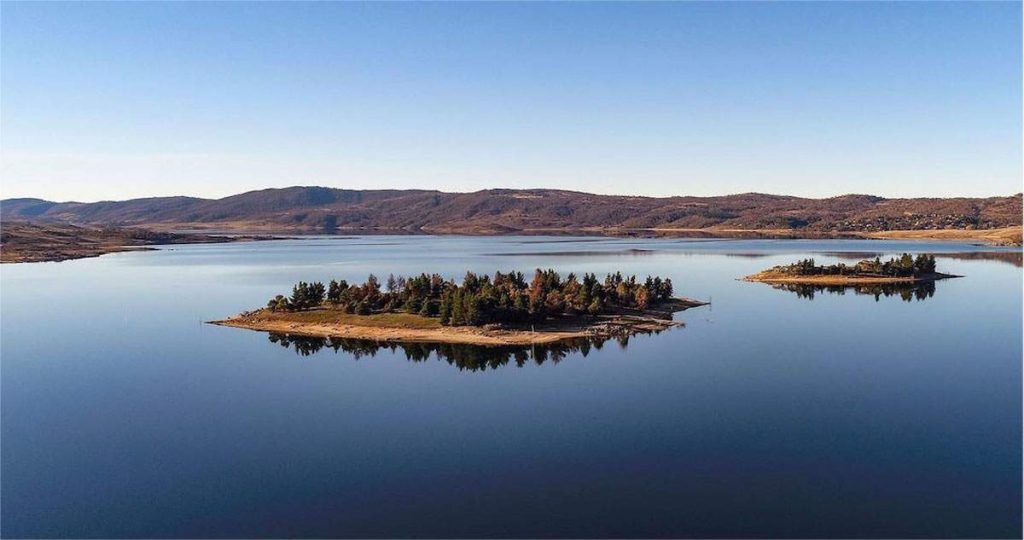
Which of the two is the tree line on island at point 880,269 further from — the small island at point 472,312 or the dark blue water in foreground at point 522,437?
the dark blue water in foreground at point 522,437

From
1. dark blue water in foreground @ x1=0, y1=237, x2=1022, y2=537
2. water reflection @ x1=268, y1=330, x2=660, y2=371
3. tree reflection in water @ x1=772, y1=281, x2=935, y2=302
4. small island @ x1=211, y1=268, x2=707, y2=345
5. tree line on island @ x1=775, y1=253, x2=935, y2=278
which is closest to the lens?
dark blue water in foreground @ x1=0, y1=237, x2=1022, y2=537

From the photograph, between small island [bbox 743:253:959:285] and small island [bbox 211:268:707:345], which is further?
small island [bbox 743:253:959:285]

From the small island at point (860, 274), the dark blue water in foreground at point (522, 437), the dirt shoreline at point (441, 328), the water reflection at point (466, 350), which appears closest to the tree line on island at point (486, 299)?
the dirt shoreline at point (441, 328)

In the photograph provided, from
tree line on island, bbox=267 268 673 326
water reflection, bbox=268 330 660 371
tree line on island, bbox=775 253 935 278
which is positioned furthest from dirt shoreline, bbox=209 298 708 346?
tree line on island, bbox=775 253 935 278

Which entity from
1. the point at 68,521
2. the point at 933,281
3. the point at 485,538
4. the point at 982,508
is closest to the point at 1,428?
the point at 68,521

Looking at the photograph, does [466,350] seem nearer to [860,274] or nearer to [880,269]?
[860,274]

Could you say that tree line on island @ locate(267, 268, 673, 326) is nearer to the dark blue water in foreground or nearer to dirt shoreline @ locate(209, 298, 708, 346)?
dirt shoreline @ locate(209, 298, 708, 346)

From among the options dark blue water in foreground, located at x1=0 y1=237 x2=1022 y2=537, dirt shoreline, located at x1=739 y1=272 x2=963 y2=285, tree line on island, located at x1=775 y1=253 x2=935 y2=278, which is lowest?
dark blue water in foreground, located at x1=0 y1=237 x2=1022 y2=537
